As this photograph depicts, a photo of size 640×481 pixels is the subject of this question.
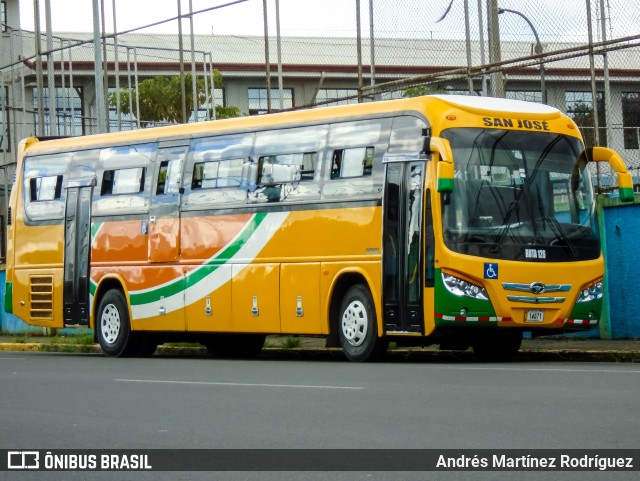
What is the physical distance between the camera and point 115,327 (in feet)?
73.8

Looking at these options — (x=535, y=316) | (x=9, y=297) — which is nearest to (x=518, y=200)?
(x=535, y=316)

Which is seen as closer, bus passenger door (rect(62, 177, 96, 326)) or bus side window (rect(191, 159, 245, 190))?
bus side window (rect(191, 159, 245, 190))

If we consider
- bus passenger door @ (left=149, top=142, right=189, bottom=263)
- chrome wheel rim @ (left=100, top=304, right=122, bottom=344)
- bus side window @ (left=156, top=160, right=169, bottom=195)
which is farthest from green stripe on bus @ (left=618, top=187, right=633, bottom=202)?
chrome wheel rim @ (left=100, top=304, right=122, bottom=344)

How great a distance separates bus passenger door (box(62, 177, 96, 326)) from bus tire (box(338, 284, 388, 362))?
6120 millimetres

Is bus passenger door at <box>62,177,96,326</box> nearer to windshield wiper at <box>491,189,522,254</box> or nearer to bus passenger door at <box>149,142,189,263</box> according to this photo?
bus passenger door at <box>149,142,189,263</box>

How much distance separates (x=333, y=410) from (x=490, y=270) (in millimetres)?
6230

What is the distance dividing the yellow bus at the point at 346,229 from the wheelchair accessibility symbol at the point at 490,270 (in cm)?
2

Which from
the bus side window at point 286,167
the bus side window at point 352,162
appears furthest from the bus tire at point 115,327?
the bus side window at point 352,162

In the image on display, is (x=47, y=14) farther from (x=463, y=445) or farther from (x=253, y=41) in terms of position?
(x=463, y=445)

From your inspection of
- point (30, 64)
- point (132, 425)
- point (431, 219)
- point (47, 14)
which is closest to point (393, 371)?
point (431, 219)

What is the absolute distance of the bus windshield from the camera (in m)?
17.1

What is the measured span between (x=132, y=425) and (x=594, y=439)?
11.6 ft

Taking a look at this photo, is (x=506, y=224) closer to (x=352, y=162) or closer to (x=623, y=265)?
(x=352, y=162)

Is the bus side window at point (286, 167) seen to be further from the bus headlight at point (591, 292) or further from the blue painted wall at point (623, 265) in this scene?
the blue painted wall at point (623, 265)
